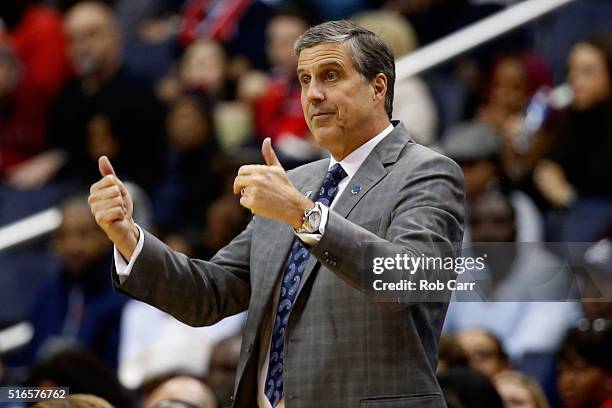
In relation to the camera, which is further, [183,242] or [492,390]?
[183,242]

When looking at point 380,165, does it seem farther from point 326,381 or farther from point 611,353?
point 611,353

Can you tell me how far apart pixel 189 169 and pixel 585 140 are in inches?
84.8

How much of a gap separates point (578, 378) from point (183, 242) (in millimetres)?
2434

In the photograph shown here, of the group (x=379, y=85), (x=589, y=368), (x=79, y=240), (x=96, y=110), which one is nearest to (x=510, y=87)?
(x=96, y=110)

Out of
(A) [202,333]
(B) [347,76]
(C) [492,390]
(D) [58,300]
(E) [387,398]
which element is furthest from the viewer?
(D) [58,300]

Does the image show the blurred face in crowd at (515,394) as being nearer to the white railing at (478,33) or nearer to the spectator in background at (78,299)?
the spectator in background at (78,299)

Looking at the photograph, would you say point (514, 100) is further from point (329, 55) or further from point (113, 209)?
point (113, 209)

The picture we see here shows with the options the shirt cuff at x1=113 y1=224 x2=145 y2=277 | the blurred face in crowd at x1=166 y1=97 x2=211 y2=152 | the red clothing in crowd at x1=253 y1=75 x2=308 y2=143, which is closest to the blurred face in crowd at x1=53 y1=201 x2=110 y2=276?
the blurred face in crowd at x1=166 y1=97 x2=211 y2=152

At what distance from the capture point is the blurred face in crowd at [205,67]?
8031 millimetres

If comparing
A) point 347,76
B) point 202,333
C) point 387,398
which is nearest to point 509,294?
point 387,398

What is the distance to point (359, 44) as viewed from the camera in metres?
3.39

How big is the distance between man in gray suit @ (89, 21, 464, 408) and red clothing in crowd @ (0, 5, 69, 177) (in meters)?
4.75

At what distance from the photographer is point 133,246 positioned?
3.32 metres

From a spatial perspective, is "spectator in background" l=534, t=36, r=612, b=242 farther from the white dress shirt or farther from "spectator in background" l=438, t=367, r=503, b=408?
the white dress shirt
